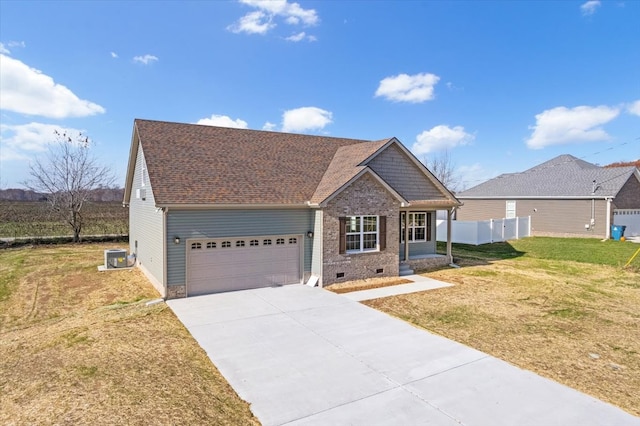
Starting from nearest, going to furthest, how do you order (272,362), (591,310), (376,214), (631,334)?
(272,362)
(631,334)
(591,310)
(376,214)

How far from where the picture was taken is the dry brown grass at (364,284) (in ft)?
44.4

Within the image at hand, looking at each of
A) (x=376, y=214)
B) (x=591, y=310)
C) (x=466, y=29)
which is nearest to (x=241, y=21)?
(x=376, y=214)

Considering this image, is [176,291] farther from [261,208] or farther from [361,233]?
[361,233]

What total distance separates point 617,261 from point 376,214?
13.7 m

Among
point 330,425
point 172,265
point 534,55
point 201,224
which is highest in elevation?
point 534,55

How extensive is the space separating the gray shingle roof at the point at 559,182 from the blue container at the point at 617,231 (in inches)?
98.0

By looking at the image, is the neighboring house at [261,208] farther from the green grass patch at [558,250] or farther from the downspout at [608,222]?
the downspout at [608,222]

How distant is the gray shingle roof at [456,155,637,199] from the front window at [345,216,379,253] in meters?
21.1

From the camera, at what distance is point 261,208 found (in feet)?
43.8

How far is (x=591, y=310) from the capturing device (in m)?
11.1

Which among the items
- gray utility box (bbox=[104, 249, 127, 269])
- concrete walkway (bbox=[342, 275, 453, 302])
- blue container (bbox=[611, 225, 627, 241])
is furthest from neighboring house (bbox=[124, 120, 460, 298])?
blue container (bbox=[611, 225, 627, 241])

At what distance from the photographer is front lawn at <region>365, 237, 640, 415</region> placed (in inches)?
281

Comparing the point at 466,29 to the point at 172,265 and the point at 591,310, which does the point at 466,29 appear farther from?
the point at 172,265

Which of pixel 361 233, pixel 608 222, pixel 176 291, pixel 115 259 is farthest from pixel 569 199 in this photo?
pixel 115 259
